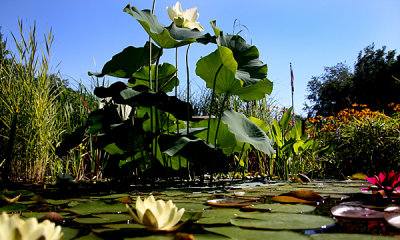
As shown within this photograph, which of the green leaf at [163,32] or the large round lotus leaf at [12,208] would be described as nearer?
the large round lotus leaf at [12,208]

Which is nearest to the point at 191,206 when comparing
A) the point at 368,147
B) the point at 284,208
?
the point at 284,208

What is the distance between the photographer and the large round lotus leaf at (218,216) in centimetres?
83

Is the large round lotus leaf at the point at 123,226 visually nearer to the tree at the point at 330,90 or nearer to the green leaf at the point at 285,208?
the green leaf at the point at 285,208

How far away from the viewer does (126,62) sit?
2.01 m

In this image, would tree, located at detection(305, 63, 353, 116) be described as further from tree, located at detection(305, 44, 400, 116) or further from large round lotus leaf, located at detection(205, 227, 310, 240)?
large round lotus leaf, located at detection(205, 227, 310, 240)

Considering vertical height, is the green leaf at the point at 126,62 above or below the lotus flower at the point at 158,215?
above

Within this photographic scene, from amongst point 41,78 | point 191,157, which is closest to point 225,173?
point 191,157

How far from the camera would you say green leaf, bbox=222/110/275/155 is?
170 centimetres

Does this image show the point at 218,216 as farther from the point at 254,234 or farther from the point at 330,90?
the point at 330,90

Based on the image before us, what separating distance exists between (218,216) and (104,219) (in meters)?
0.35

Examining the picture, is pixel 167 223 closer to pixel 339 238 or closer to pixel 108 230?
pixel 108 230

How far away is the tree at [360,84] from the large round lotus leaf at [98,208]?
17846 mm

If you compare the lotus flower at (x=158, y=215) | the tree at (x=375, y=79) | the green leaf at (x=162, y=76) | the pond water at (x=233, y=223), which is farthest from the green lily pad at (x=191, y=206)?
the tree at (x=375, y=79)

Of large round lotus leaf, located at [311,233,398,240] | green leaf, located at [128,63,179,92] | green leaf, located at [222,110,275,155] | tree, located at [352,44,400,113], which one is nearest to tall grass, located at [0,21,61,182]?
green leaf, located at [128,63,179,92]
